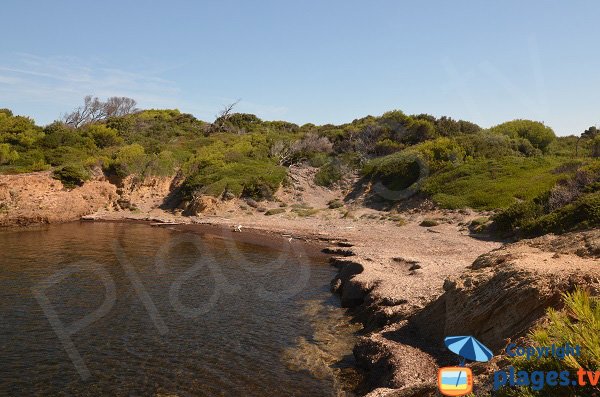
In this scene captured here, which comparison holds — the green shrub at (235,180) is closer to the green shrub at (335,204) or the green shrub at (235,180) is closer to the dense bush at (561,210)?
the green shrub at (335,204)

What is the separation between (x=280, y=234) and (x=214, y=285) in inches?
557

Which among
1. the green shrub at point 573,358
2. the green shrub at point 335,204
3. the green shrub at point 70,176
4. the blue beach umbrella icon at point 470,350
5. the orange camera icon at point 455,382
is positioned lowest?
the orange camera icon at point 455,382

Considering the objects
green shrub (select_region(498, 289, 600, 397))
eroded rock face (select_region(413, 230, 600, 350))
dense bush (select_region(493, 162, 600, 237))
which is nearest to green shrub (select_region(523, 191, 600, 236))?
dense bush (select_region(493, 162, 600, 237))

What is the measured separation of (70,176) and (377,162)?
32569 mm

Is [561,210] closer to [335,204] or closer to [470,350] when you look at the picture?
[470,350]

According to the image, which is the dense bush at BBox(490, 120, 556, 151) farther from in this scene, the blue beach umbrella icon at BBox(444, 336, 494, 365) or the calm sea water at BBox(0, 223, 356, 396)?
the blue beach umbrella icon at BBox(444, 336, 494, 365)

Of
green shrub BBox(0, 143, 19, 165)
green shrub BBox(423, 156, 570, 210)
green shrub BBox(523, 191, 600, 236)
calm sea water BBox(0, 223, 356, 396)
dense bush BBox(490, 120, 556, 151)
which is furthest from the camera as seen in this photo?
dense bush BBox(490, 120, 556, 151)

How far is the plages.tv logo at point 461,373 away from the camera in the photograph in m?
6.67

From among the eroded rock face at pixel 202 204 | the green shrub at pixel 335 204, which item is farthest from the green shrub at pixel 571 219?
the eroded rock face at pixel 202 204

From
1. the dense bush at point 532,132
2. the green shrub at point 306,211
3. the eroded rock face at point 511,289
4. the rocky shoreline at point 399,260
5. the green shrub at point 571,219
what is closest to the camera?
the eroded rock face at point 511,289

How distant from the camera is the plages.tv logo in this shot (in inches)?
263

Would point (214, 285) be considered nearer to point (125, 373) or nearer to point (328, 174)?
point (125, 373)

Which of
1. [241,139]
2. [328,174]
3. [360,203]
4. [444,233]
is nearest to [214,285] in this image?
[444,233]

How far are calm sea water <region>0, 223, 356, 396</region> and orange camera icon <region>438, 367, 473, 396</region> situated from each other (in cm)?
457
